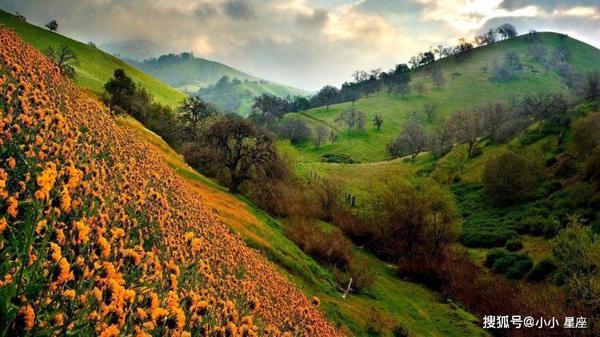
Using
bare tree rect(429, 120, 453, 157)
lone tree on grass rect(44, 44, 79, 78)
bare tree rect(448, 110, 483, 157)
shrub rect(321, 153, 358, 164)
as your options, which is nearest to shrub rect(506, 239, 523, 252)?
bare tree rect(448, 110, 483, 157)

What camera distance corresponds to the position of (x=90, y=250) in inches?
214

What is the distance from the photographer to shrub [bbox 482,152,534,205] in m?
76.1

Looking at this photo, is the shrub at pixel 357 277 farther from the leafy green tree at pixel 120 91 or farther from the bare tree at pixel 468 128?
the bare tree at pixel 468 128

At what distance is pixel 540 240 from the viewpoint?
195 feet

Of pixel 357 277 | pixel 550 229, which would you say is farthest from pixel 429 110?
pixel 357 277

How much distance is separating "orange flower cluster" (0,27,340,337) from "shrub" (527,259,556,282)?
144 ft

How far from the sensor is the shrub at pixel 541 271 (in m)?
49.1

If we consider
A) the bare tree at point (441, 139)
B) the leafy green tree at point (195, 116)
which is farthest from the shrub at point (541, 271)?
the bare tree at point (441, 139)

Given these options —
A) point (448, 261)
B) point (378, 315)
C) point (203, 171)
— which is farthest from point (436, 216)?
point (203, 171)

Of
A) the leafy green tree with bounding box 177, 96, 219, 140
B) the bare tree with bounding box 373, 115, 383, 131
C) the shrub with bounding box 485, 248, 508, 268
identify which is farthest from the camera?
the bare tree with bounding box 373, 115, 383, 131

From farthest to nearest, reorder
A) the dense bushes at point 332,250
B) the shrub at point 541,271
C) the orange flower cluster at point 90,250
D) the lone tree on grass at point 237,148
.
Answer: the lone tree on grass at point 237,148 < the shrub at point 541,271 < the dense bushes at point 332,250 < the orange flower cluster at point 90,250

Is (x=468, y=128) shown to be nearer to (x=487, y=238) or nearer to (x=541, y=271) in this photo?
(x=487, y=238)

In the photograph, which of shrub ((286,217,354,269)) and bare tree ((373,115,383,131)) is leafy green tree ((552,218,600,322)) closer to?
shrub ((286,217,354,269))

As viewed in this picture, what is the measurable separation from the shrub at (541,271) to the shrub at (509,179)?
27.8 meters
